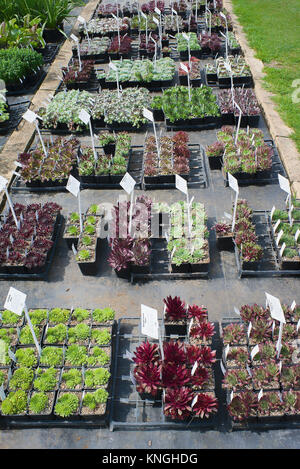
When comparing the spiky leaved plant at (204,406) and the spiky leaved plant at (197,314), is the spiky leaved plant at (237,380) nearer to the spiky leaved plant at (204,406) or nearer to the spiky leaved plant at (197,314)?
the spiky leaved plant at (204,406)

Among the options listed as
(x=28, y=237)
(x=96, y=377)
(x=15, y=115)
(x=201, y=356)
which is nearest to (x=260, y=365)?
(x=201, y=356)

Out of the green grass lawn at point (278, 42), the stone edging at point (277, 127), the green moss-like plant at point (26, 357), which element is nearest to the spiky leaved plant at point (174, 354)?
the green moss-like plant at point (26, 357)

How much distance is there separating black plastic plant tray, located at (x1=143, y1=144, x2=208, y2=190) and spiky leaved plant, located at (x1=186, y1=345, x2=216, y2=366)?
3.76 metres

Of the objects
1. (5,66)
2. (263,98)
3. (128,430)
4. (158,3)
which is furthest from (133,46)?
(128,430)

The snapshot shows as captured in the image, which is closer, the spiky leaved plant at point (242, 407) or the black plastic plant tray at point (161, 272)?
the spiky leaved plant at point (242, 407)

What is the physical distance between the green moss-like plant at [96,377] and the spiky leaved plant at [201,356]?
1037mm

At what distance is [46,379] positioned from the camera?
4.97m

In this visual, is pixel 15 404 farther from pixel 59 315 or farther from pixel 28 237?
pixel 28 237

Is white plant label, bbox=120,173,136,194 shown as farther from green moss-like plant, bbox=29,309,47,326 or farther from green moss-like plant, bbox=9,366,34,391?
green moss-like plant, bbox=9,366,34,391

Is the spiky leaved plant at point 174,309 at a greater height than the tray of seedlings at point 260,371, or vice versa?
the spiky leaved plant at point 174,309

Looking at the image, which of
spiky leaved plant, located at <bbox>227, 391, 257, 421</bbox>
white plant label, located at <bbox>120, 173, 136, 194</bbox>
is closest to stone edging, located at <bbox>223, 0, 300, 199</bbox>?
white plant label, located at <bbox>120, 173, 136, 194</bbox>

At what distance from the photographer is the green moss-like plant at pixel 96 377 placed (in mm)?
4945

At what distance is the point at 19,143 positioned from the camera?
9438 millimetres

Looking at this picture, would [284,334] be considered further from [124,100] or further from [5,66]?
[5,66]
